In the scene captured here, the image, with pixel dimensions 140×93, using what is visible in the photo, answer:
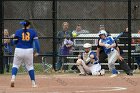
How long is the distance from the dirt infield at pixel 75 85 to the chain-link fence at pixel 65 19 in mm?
1760

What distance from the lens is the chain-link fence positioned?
66.2ft

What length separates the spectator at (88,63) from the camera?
18844 mm

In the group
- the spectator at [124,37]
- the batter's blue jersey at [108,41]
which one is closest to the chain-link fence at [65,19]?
the spectator at [124,37]

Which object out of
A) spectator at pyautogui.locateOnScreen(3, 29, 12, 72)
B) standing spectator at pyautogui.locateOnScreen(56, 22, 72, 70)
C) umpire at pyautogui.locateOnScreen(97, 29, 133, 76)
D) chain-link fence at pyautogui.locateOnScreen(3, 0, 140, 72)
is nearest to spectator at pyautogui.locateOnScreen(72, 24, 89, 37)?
chain-link fence at pyautogui.locateOnScreen(3, 0, 140, 72)

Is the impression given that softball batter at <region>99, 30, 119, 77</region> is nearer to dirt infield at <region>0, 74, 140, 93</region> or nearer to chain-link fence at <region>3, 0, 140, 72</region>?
dirt infield at <region>0, 74, 140, 93</region>

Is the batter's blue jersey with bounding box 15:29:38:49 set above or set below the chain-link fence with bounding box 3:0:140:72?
below

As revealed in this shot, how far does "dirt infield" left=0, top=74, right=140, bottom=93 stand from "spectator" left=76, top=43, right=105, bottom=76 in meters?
0.40

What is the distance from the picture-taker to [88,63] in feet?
62.3

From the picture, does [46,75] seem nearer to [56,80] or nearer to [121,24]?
[56,80]

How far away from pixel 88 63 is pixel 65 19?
224cm

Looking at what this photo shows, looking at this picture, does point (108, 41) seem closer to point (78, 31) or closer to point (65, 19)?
point (78, 31)

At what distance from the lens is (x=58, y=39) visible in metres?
20.1

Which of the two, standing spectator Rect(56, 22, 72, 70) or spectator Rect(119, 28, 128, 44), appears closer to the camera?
standing spectator Rect(56, 22, 72, 70)

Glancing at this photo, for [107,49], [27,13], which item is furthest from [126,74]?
[27,13]
